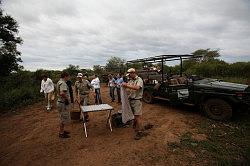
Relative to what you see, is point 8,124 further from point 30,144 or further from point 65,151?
point 65,151

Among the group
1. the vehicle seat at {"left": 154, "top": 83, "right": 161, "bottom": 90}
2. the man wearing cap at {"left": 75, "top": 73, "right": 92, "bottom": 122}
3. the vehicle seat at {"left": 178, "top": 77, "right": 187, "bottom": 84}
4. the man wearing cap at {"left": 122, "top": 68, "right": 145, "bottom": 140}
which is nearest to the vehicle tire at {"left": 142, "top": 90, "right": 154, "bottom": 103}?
the vehicle seat at {"left": 154, "top": 83, "right": 161, "bottom": 90}

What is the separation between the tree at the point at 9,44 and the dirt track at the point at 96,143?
1759 cm

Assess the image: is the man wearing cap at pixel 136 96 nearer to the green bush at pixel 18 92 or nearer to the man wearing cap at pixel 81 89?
the man wearing cap at pixel 81 89

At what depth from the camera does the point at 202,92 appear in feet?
28.2

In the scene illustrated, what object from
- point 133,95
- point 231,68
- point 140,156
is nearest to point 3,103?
point 133,95

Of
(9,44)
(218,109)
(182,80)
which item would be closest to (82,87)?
(182,80)

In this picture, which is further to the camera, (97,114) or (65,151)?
(97,114)

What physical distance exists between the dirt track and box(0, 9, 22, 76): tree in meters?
17.6

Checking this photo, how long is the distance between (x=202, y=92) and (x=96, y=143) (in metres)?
4.48

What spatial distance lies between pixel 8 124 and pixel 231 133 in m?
8.81

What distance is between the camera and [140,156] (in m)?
5.52

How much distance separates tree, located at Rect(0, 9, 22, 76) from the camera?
25.0 m

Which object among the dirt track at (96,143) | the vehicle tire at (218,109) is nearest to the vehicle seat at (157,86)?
the dirt track at (96,143)

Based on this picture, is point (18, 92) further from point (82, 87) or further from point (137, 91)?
point (137, 91)
